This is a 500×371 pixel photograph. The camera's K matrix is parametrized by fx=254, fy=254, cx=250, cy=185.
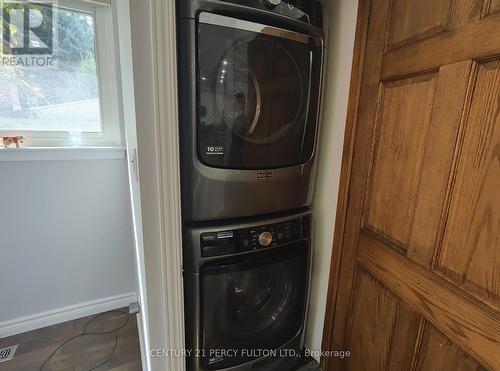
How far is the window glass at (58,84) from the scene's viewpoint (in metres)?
1.43

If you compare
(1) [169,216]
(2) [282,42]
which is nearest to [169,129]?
(1) [169,216]

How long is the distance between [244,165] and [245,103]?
0.21 m

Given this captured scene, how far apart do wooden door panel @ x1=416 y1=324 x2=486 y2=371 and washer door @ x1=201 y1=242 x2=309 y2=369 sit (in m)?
0.48

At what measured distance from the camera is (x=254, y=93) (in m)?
0.86

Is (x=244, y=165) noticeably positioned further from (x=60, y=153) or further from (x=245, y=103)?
(x=60, y=153)

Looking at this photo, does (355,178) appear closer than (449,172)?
No

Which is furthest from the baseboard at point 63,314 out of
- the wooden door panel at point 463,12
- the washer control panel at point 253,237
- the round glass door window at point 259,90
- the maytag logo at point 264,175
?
the wooden door panel at point 463,12

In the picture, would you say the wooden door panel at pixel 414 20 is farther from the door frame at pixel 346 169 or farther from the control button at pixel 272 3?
the control button at pixel 272 3

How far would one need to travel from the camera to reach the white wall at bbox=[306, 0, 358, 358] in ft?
3.23

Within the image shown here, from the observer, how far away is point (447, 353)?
25.7 inches

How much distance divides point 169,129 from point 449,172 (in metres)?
0.73

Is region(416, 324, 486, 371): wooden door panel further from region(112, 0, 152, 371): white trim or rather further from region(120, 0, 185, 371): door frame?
region(112, 0, 152, 371): white trim

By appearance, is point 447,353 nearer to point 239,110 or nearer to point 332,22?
point 239,110

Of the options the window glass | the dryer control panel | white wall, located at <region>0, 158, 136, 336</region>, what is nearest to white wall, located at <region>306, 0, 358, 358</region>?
the dryer control panel
